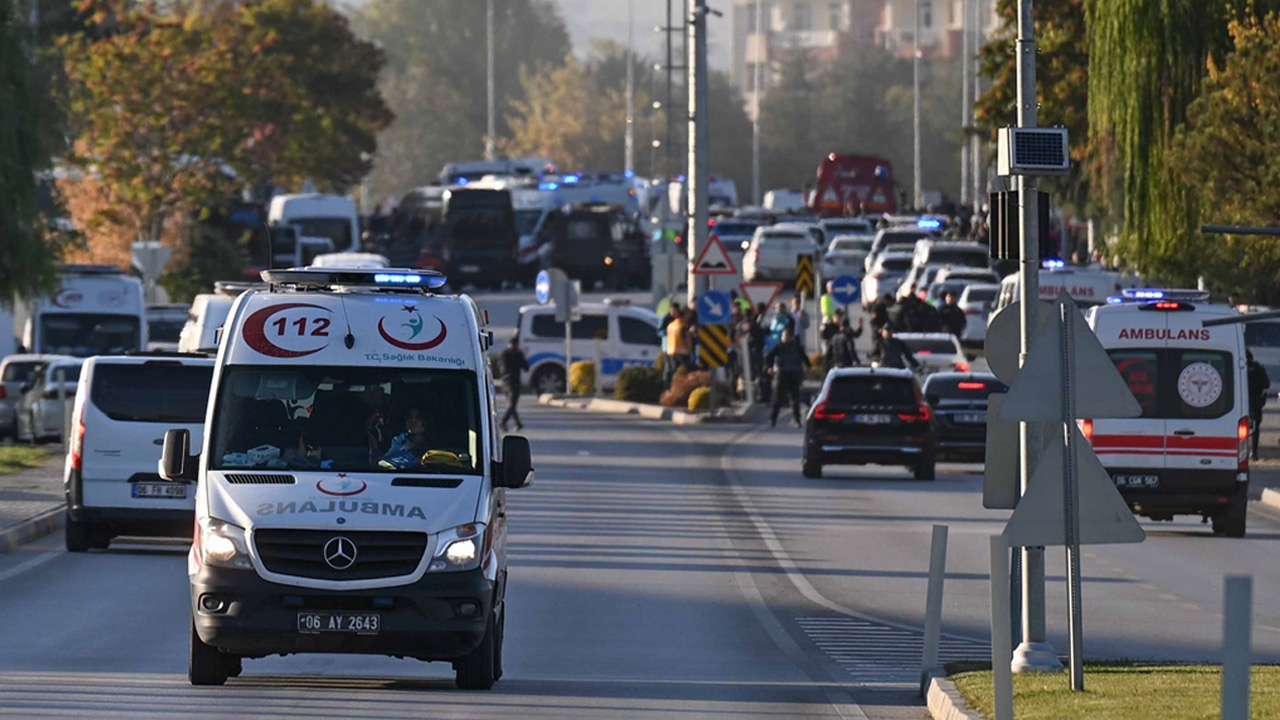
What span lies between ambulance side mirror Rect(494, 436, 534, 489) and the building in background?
154 metres

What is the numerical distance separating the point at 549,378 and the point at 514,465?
36.7 m

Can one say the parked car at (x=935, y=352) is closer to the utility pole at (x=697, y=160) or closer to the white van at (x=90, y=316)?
the utility pole at (x=697, y=160)

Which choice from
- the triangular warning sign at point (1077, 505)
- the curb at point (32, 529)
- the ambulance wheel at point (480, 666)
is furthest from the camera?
the curb at point (32, 529)

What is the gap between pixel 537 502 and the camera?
28281mm

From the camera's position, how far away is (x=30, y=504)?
25750 millimetres

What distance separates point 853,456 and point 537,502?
5.41 m

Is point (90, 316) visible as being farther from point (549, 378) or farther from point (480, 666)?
point (480, 666)

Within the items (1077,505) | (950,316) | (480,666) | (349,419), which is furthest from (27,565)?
(950,316)

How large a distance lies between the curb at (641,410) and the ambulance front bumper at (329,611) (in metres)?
30.0

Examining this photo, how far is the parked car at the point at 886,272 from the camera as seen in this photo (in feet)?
214

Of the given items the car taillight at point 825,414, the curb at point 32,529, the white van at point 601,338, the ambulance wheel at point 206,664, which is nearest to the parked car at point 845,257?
the white van at point 601,338

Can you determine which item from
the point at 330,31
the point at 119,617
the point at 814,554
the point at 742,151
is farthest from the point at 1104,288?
the point at 742,151

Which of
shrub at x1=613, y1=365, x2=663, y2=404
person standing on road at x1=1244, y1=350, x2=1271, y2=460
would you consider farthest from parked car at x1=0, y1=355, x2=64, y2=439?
person standing on road at x1=1244, y1=350, x2=1271, y2=460

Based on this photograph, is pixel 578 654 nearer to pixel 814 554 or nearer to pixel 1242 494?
pixel 814 554
